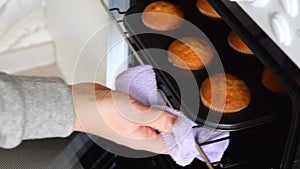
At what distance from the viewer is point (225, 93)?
2.31ft

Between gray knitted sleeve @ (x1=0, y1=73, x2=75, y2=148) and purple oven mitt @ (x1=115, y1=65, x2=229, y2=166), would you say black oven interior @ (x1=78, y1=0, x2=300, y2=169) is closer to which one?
purple oven mitt @ (x1=115, y1=65, x2=229, y2=166)

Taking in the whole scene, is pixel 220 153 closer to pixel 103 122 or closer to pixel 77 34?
pixel 103 122

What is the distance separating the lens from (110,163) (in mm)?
931

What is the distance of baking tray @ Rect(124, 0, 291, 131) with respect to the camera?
26.5 inches

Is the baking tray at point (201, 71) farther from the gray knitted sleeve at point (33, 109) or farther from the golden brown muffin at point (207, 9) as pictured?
the gray knitted sleeve at point (33, 109)

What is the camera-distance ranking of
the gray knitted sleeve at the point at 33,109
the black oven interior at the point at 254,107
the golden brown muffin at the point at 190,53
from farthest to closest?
the golden brown muffin at the point at 190,53 → the gray knitted sleeve at the point at 33,109 → the black oven interior at the point at 254,107

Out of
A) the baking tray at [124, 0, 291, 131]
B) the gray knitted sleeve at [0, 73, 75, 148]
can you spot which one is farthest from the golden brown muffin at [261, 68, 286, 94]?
the gray knitted sleeve at [0, 73, 75, 148]

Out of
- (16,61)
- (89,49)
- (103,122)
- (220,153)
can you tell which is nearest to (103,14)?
(89,49)

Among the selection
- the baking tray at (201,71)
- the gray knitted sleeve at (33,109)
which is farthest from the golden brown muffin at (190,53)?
the gray knitted sleeve at (33,109)

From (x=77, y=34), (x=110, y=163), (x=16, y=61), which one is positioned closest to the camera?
(x=110, y=163)

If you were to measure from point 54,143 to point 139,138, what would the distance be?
0.32m

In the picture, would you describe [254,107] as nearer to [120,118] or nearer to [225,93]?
[225,93]

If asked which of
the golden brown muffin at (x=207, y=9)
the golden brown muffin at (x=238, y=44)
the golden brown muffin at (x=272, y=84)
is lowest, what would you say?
the golden brown muffin at (x=272, y=84)

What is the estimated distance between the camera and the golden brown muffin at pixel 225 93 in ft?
2.24
